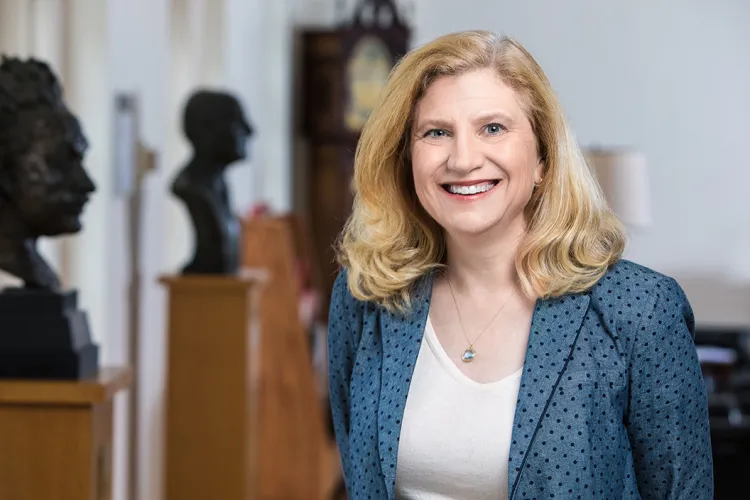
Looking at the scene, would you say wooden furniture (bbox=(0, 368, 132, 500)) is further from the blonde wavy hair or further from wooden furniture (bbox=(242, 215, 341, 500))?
wooden furniture (bbox=(242, 215, 341, 500))

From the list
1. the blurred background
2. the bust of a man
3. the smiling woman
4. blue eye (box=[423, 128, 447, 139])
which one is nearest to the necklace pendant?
the smiling woman

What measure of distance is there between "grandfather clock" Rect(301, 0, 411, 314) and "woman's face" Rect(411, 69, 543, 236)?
18.7 ft

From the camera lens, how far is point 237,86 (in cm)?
598

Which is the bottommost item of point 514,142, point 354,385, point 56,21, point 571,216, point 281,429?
point 281,429

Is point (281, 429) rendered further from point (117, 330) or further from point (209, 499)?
point (117, 330)

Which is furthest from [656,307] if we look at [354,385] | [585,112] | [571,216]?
[585,112]

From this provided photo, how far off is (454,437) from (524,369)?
0.51 feet

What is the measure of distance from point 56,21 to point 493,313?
2.19m

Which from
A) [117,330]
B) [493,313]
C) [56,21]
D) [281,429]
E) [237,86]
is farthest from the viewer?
[237,86]

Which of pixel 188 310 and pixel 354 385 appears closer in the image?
pixel 354 385

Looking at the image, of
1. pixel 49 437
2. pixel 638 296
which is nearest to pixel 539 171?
pixel 638 296

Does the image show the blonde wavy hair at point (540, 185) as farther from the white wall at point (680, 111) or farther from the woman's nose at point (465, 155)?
the white wall at point (680, 111)

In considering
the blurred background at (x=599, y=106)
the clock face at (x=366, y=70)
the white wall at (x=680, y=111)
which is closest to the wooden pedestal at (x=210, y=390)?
the blurred background at (x=599, y=106)

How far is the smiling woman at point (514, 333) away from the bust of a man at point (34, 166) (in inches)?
32.0
